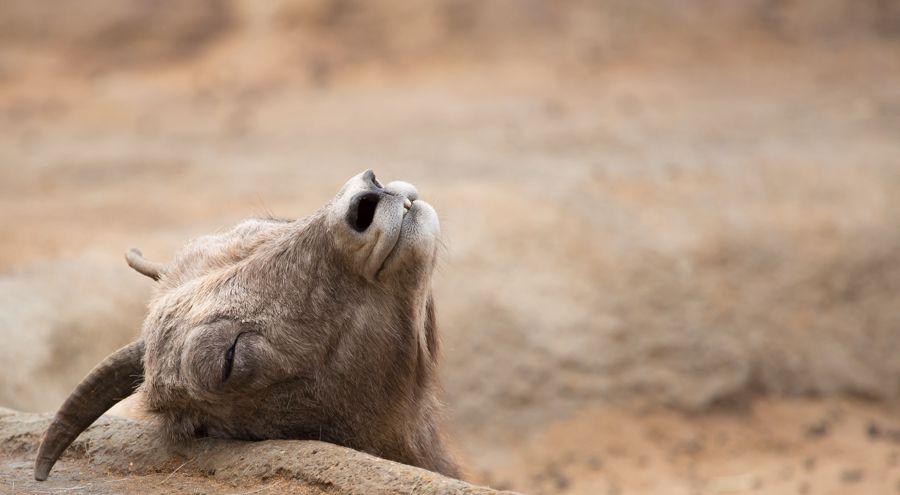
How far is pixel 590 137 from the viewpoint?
505 inches

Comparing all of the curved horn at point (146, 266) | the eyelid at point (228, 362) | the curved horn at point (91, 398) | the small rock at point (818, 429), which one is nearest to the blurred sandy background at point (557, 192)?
the small rock at point (818, 429)

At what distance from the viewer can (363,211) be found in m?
3.96

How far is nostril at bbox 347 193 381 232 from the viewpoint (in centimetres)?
390

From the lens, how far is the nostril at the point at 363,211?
3.90 m

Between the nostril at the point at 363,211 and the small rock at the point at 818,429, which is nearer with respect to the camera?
the nostril at the point at 363,211

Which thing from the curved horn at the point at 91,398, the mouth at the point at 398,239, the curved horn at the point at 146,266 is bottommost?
the curved horn at the point at 91,398

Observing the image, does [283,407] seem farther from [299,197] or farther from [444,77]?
[444,77]

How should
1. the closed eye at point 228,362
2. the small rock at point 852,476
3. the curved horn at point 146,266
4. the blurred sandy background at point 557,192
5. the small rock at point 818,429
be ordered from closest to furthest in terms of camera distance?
1. the closed eye at point 228,362
2. the curved horn at point 146,266
3. the small rock at point 852,476
4. the blurred sandy background at point 557,192
5. the small rock at point 818,429

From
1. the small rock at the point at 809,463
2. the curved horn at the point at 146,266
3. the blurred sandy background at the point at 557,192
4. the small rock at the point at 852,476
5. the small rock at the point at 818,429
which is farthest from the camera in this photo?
the small rock at the point at 818,429

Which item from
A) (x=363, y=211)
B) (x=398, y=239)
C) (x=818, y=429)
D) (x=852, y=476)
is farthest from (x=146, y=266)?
(x=818, y=429)

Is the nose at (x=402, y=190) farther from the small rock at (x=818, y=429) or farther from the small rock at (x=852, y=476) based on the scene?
the small rock at (x=818, y=429)

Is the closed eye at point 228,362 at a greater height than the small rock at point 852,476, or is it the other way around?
the small rock at point 852,476

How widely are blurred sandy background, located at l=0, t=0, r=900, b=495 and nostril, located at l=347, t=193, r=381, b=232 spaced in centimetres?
349

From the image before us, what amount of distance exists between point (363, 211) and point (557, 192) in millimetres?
7181
